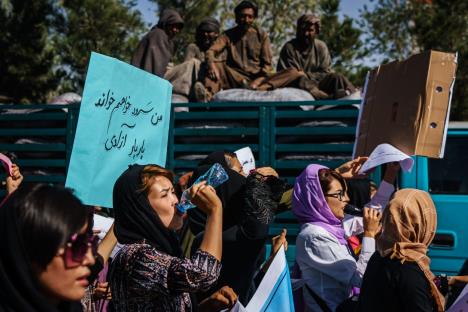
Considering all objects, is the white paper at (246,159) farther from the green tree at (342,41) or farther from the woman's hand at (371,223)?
the green tree at (342,41)

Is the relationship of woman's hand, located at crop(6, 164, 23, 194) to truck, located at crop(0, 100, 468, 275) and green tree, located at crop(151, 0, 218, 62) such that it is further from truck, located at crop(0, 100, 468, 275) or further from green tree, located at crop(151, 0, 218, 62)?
green tree, located at crop(151, 0, 218, 62)

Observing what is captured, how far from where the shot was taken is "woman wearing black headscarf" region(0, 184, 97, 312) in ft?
6.17

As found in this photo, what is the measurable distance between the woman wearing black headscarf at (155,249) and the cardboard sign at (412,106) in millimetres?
1974

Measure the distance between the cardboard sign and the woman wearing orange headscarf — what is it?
1.32 metres

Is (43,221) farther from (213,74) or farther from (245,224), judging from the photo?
(213,74)

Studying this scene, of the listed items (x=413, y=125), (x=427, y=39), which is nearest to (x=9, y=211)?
(x=413, y=125)

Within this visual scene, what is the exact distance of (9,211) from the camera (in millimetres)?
1917

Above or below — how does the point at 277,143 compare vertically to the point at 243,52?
below

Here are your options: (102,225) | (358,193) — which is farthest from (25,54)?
(102,225)

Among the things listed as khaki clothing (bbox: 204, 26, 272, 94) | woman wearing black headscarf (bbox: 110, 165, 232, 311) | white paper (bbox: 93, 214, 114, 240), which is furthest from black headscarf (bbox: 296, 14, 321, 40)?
woman wearing black headscarf (bbox: 110, 165, 232, 311)

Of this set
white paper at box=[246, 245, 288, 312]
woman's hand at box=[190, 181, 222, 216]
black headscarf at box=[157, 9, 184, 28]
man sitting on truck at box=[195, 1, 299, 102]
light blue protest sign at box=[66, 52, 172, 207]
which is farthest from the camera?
black headscarf at box=[157, 9, 184, 28]

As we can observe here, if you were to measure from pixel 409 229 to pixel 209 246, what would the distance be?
0.84 metres

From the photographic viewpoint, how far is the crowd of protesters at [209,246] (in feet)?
6.30

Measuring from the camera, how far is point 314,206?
12.9 feet
